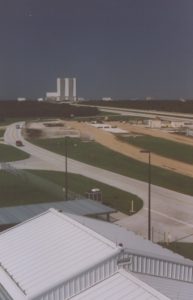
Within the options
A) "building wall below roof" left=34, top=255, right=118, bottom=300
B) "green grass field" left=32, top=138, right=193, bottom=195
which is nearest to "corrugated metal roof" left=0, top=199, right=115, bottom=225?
"green grass field" left=32, top=138, right=193, bottom=195

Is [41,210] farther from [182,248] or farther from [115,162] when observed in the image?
[115,162]

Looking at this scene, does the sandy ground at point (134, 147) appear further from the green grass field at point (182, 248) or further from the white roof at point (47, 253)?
the white roof at point (47, 253)

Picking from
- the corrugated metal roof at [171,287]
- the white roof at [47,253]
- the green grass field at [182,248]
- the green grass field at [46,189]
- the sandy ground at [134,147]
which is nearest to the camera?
the white roof at [47,253]

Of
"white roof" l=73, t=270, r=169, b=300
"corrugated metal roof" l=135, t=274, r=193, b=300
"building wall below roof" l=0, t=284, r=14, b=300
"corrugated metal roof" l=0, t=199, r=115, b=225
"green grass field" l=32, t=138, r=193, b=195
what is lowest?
"green grass field" l=32, t=138, r=193, b=195

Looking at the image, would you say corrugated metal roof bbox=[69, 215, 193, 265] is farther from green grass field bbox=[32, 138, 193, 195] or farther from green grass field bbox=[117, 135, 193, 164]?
green grass field bbox=[117, 135, 193, 164]

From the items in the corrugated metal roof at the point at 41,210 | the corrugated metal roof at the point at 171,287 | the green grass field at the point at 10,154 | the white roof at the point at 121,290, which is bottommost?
the green grass field at the point at 10,154

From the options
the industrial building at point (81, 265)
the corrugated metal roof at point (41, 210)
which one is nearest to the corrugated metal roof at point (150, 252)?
the industrial building at point (81, 265)

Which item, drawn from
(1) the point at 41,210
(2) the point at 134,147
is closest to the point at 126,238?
(1) the point at 41,210
